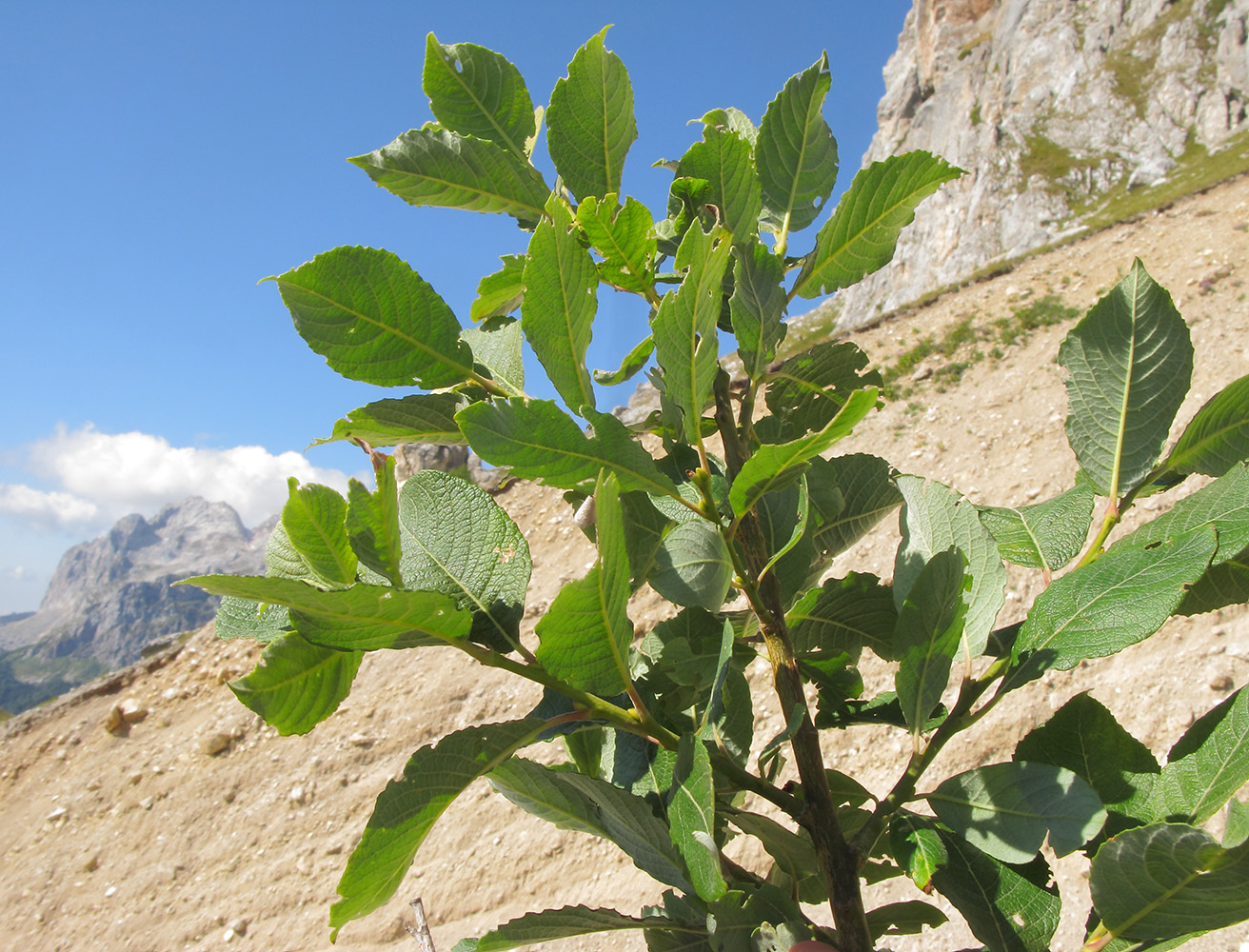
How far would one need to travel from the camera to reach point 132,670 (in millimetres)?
7762

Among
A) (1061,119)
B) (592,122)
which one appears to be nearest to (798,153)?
(592,122)

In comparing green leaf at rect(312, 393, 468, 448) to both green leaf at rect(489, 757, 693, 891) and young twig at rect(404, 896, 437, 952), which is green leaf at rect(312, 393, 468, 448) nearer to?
green leaf at rect(489, 757, 693, 891)

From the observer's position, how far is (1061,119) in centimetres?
4281

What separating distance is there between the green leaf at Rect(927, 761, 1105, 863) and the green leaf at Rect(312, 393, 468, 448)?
2.11 ft

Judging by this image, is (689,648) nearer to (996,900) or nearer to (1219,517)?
(996,900)

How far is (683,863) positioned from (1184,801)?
0.49m

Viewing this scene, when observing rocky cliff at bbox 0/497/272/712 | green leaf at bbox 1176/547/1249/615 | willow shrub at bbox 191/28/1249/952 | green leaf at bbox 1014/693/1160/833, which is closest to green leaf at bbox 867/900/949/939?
willow shrub at bbox 191/28/1249/952

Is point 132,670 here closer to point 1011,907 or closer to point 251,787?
point 251,787

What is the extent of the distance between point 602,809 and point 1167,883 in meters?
0.50

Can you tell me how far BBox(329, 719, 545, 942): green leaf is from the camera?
0.60 meters

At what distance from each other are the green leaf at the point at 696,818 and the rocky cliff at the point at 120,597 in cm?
13260

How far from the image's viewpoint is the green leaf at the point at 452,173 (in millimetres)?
826

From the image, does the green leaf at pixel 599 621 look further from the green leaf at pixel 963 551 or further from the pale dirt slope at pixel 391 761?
the pale dirt slope at pixel 391 761

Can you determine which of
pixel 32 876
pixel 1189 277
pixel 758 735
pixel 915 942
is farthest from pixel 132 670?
pixel 1189 277
